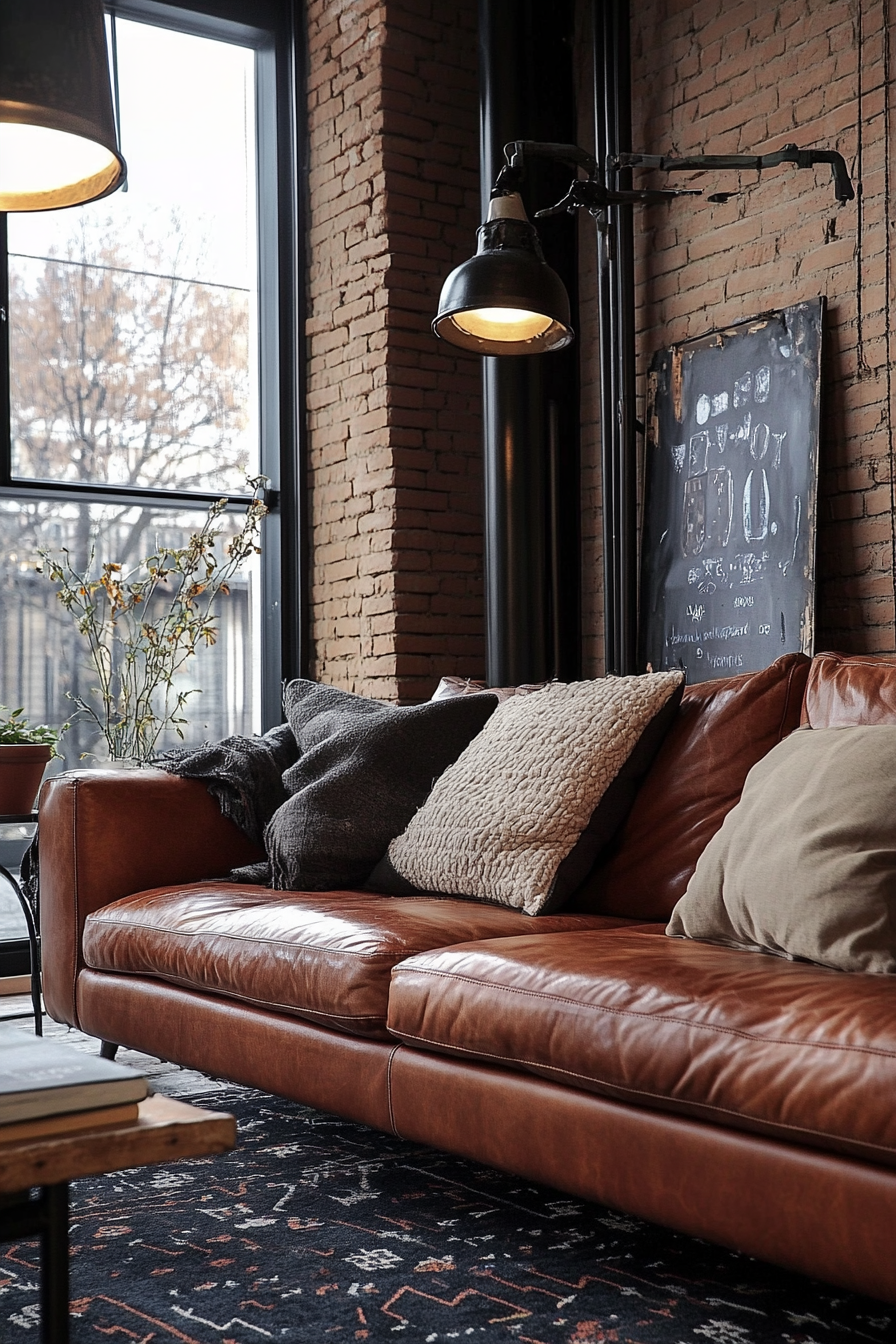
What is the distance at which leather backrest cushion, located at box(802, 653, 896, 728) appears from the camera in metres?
2.34

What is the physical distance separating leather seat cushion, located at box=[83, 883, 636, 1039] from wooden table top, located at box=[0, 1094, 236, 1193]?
0.94m

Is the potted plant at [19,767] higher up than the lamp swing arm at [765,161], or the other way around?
the lamp swing arm at [765,161]

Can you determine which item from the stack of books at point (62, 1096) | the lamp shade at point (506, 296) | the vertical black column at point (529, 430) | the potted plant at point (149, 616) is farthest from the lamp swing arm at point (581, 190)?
the stack of books at point (62, 1096)

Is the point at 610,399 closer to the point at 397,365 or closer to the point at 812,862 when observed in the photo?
the point at 397,365

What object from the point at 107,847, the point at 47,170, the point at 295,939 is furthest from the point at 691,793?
the point at 47,170

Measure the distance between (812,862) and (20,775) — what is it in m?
2.35

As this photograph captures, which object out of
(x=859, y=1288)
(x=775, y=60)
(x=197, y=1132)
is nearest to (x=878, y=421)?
(x=775, y=60)

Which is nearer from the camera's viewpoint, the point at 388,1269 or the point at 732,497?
the point at 388,1269

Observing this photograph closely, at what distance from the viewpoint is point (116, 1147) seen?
4.12 ft

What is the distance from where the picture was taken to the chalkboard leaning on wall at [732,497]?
3766mm

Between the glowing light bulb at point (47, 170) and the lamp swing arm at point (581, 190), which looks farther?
the lamp swing arm at point (581, 190)

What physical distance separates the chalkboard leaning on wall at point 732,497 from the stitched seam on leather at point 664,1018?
6.33ft

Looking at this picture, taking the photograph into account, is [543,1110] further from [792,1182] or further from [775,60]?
[775,60]

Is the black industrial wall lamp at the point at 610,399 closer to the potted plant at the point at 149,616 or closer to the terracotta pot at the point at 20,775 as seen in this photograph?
the potted plant at the point at 149,616
